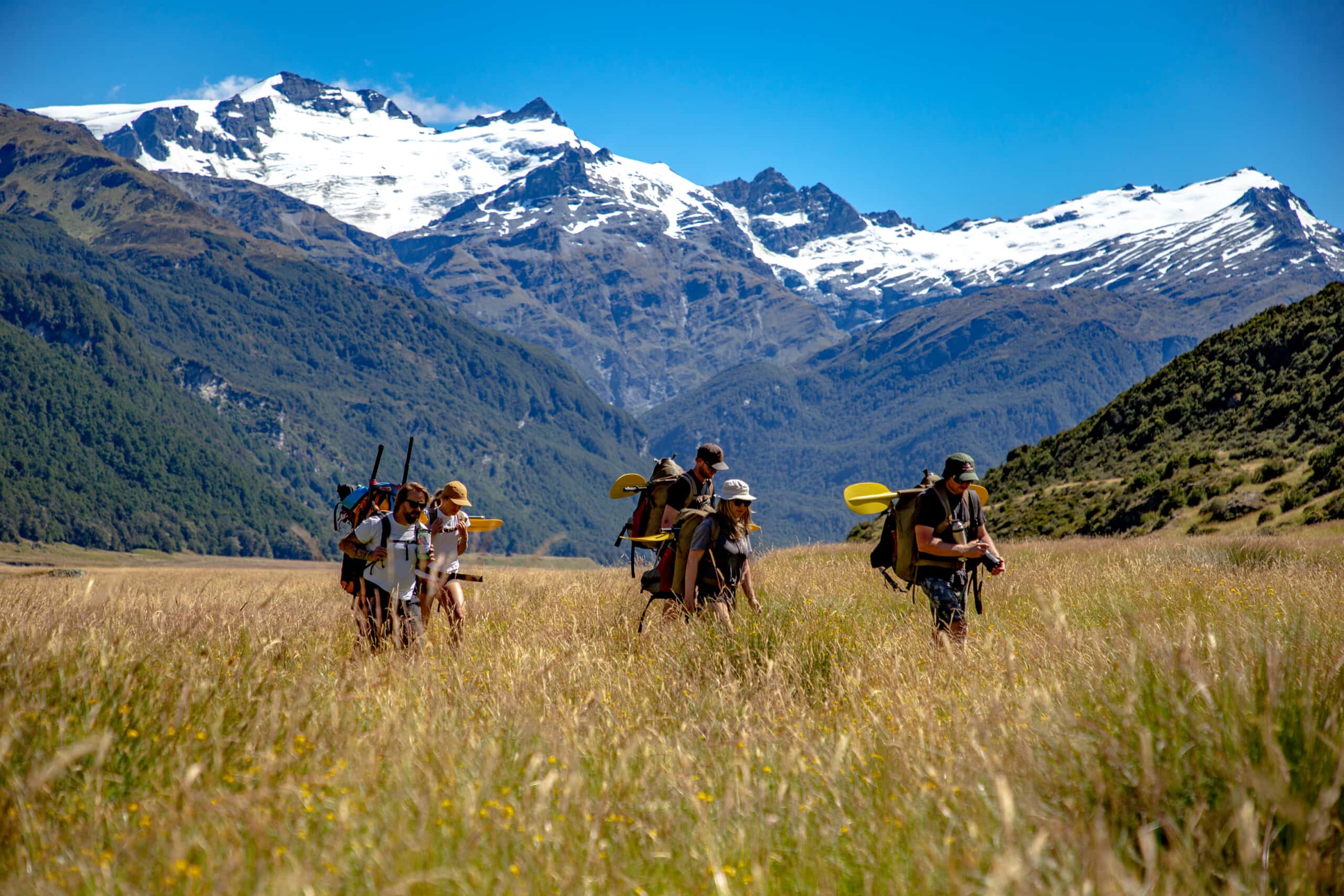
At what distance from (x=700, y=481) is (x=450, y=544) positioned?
2.24 meters

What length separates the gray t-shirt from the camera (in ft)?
25.2

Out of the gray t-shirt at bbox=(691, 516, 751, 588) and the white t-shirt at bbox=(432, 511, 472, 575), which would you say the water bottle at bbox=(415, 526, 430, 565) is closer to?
the white t-shirt at bbox=(432, 511, 472, 575)

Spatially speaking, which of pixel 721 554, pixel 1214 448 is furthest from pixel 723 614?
pixel 1214 448

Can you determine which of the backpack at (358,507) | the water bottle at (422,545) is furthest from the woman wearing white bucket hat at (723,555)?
the backpack at (358,507)

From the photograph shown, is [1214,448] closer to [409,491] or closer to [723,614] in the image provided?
[723,614]

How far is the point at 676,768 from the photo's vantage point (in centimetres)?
407

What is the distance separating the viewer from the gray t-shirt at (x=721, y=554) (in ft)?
25.2

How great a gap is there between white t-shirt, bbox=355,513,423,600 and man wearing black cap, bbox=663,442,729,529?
2.38m

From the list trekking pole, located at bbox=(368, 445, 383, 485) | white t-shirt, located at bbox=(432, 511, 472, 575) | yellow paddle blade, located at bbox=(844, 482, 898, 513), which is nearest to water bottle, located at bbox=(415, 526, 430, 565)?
white t-shirt, located at bbox=(432, 511, 472, 575)

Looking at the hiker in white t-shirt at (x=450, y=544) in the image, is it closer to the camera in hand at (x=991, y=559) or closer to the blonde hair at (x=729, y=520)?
the blonde hair at (x=729, y=520)

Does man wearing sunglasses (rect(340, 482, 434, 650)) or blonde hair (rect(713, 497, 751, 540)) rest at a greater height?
blonde hair (rect(713, 497, 751, 540))

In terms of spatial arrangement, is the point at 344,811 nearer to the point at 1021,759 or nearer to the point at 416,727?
the point at 416,727

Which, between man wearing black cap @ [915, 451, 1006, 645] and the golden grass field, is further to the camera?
man wearing black cap @ [915, 451, 1006, 645]

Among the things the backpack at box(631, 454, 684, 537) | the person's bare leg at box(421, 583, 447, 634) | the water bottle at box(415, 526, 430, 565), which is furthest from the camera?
the backpack at box(631, 454, 684, 537)
